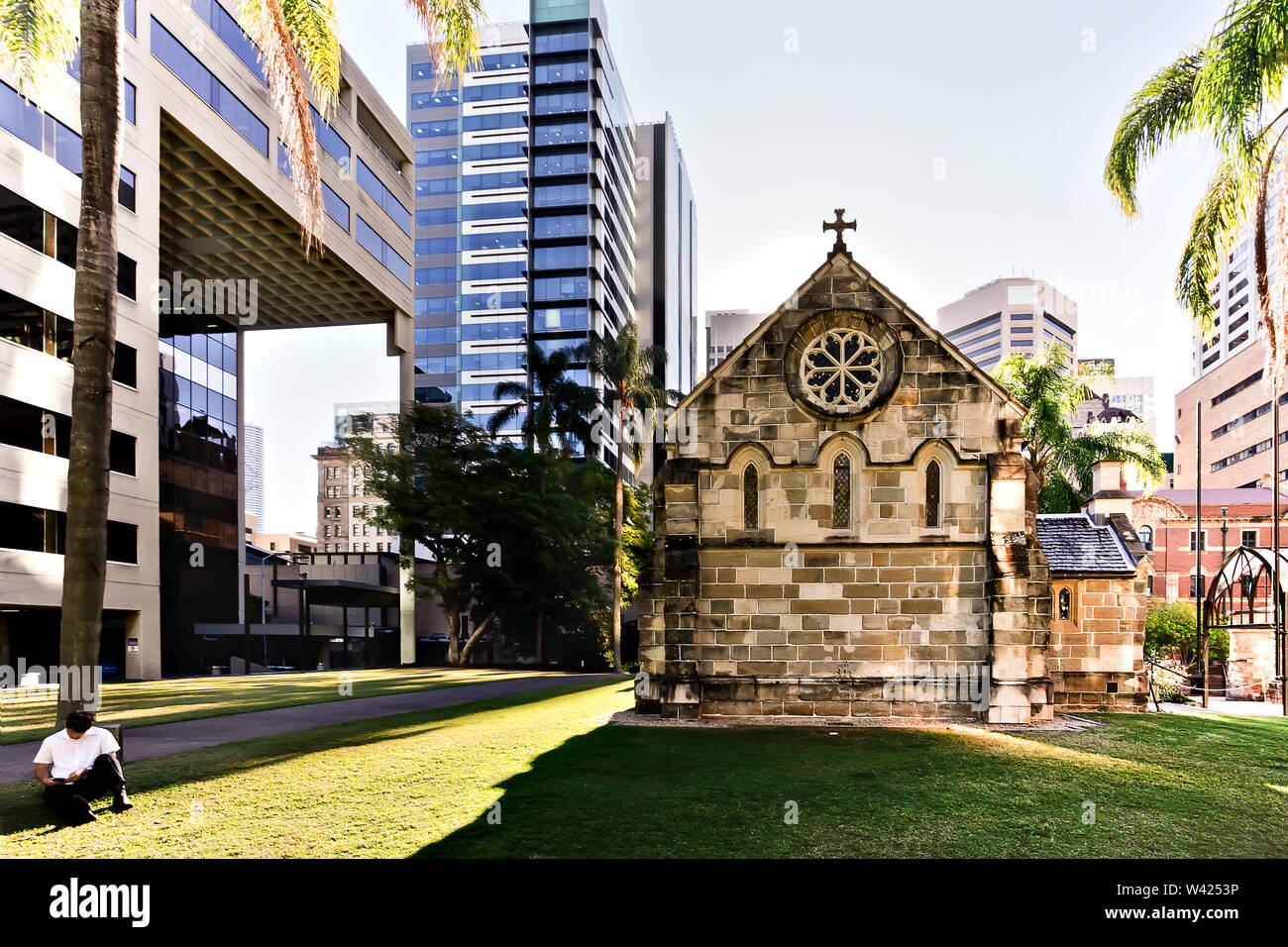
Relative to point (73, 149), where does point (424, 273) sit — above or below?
above

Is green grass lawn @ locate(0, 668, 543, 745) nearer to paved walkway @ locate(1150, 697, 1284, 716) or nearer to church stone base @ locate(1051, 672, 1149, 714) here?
church stone base @ locate(1051, 672, 1149, 714)

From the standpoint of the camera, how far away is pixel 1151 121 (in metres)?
17.2

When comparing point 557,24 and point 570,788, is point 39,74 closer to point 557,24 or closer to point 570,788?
point 570,788

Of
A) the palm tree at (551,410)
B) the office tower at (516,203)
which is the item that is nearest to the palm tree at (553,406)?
the palm tree at (551,410)

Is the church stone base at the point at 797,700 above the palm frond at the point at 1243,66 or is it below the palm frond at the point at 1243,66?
below

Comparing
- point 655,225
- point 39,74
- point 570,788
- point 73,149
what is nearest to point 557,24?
point 655,225

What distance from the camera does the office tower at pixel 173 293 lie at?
29.8 metres

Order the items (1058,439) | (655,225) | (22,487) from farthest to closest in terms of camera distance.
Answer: (655,225) < (1058,439) < (22,487)

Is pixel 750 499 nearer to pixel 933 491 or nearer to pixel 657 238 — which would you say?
pixel 933 491

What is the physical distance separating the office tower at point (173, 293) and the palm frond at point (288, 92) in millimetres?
4106

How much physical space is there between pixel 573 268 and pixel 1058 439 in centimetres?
6436

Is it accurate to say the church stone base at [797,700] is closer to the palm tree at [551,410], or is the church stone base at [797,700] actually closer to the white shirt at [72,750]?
the white shirt at [72,750]

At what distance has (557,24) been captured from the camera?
91.5 metres

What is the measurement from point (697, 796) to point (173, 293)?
4836 cm
